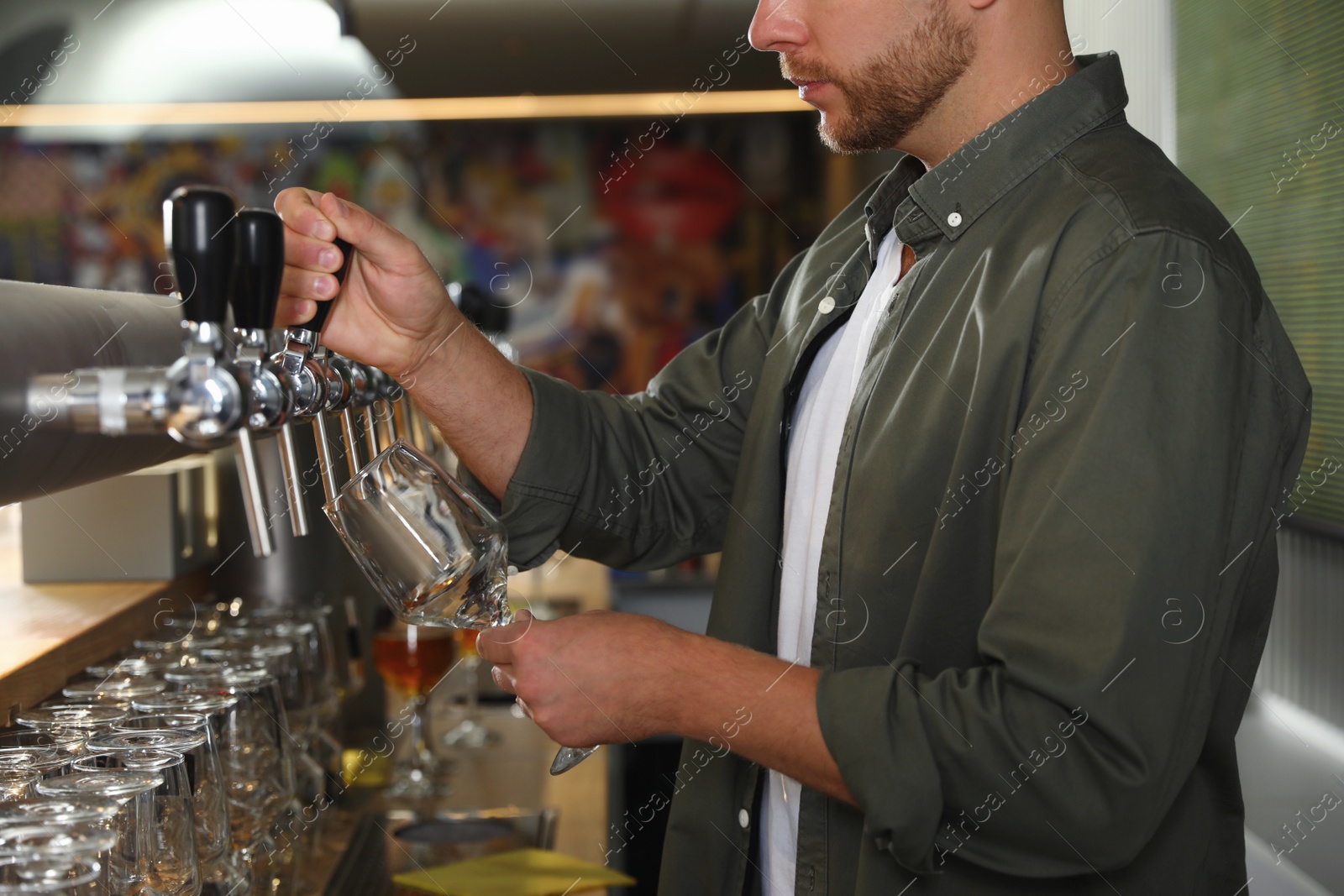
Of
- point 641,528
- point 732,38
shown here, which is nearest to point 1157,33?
point 641,528

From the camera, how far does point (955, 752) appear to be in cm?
93

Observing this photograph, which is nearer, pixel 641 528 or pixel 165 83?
pixel 641 528

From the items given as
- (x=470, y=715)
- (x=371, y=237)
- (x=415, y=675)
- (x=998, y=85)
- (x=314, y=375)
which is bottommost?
(x=470, y=715)

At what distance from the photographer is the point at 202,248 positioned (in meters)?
0.60

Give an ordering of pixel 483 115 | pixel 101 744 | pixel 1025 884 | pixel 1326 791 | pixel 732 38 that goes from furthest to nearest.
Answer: pixel 483 115 → pixel 732 38 → pixel 1326 791 → pixel 1025 884 → pixel 101 744

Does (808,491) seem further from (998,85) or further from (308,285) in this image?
(308,285)

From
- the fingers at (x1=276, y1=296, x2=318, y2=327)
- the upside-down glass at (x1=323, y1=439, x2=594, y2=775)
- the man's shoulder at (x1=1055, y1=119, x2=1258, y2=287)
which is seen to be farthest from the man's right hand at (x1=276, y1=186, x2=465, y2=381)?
the man's shoulder at (x1=1055, y1=119, x2=1258, y2=287)

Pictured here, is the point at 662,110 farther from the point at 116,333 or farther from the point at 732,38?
the point at 116,333

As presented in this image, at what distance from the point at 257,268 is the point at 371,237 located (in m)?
0.37

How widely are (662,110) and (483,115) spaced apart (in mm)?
952

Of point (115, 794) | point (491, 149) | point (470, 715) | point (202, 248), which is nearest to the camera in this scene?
point (202, 248)

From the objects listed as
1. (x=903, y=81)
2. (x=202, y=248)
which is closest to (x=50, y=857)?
(x=202, y=248)

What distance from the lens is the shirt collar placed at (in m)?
1.17

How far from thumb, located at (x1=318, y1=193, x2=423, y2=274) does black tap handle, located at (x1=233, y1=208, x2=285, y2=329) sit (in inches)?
11.3
